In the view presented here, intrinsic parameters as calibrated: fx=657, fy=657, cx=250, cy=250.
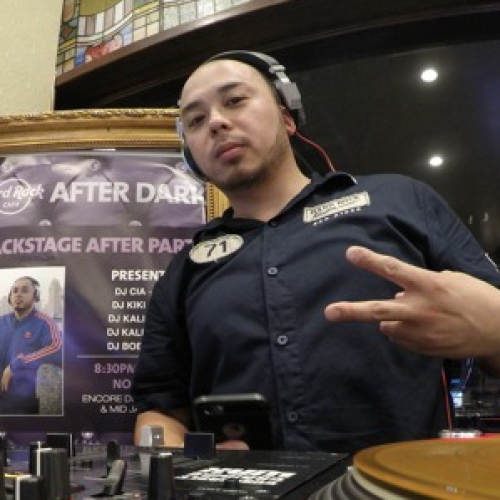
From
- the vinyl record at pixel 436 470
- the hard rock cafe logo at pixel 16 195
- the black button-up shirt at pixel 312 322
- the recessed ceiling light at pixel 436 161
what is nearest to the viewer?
the vinyl record at pixel 436 470

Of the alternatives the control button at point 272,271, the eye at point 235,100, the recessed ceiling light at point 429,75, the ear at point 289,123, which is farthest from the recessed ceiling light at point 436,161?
the control button at point 272,271

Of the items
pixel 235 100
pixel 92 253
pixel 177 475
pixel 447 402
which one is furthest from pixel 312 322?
pixel 92 253

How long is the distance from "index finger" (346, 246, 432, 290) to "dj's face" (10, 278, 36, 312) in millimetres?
1079

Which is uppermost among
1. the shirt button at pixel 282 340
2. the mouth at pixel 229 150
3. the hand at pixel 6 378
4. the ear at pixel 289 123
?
the ear at pixel 289 123

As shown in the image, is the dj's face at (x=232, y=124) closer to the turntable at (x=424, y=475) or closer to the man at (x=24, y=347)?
the man at (x=24, y=347)

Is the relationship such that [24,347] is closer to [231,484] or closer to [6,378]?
[6,378]

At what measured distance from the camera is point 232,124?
1237 mm

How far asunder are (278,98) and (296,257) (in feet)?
1.26

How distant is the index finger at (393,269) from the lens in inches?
27.2

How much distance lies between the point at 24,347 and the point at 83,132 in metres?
0.56

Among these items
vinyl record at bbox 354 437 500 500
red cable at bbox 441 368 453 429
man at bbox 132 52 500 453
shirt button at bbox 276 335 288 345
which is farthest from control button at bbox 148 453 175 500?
red cable at bbox 441 368 453 429

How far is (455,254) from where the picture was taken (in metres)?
1.14

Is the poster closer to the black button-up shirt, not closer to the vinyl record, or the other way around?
the black button-up shirt

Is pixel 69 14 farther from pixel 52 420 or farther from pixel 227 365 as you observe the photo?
pixel 227 365
